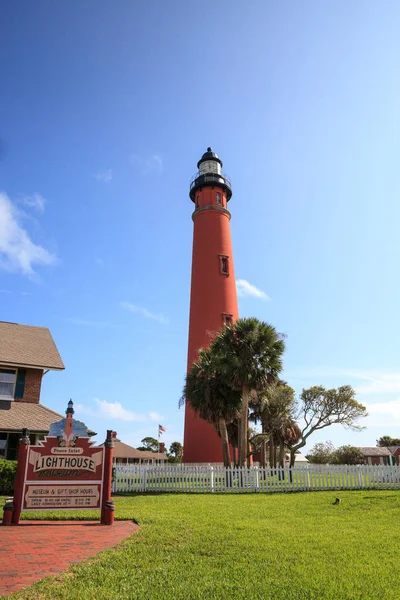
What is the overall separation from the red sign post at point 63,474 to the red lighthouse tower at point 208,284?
17.5m

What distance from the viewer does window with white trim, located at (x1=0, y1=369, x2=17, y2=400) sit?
19.0 meters

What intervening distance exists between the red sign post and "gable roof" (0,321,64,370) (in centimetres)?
1006

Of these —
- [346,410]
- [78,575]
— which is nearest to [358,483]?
[78,575]

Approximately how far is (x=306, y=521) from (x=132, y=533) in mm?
4021

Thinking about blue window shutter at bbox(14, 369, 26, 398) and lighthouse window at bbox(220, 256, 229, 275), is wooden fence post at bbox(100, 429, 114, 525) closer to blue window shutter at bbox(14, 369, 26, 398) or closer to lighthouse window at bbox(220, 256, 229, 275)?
blue window shutter at bbox(14, 369, 26, 398)

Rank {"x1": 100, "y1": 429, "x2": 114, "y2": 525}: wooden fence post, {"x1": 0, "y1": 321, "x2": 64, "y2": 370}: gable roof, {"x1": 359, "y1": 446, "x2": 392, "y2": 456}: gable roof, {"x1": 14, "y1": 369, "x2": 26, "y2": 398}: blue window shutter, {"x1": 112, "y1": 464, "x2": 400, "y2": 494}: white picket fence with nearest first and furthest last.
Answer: {"x1": 100, "y1": 429, "x2": 114, "y2": 525}: wooden fence post < {"x1": 112, "y1": 464, "x2": 400, "y2": 494}: white picket fence < {"x1": 14, "y1": 369, "x2": 26, "y2": 398}: blue window shutter < {"x1": 0, "y1": 321, "x2": 64, "y2": 370}: gable roof < {"x1": 359, "y1": 446, "x2": 392, "y2": 456}: gable roof

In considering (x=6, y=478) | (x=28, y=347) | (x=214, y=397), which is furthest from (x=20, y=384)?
(x=214, y=397)

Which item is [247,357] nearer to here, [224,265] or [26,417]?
[26,417]

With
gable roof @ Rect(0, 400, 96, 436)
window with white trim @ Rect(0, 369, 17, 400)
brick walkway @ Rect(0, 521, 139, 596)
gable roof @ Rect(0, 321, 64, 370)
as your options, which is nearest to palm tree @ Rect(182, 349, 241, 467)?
gable roof @ Rect(0, 400, 96, 436)

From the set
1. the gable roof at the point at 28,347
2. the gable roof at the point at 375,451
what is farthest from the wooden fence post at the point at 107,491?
the gable roof at the point at 375,451

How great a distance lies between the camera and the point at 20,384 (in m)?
19.4

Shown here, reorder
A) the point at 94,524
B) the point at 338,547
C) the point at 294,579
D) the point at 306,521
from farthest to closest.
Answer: the point at 306,521
the point at 94,524
the point at 338,547
the point at 294,579

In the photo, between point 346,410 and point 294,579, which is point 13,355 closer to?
point 294,579

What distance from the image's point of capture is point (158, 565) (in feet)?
18.8
